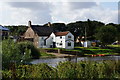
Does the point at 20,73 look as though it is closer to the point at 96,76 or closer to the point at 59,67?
the point at 59,67

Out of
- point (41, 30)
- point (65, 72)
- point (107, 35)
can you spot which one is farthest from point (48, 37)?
point (65, 72)

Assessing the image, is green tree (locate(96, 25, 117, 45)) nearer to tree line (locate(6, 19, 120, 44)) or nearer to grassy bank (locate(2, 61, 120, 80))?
tree line (locate(6, 19, 120, 44))

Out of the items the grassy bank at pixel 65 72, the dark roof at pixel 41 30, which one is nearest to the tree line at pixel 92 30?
the dark roof at pixel 41 30

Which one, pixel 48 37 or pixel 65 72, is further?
pixel 48 37

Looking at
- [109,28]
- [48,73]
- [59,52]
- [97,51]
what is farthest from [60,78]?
[109,28]

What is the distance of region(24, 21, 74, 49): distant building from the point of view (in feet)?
180

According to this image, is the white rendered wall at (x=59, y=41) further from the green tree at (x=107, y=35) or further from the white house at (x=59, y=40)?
the green tree at (x=107, y=35)

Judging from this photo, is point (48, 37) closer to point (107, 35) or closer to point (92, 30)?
point (107, 35)

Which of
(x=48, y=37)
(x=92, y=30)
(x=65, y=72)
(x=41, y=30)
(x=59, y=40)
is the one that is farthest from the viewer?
(x=92, y=30)

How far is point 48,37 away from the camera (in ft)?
193

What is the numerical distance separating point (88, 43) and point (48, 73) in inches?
2192

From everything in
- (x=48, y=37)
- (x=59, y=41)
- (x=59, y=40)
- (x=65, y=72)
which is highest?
(x=48, y=37)

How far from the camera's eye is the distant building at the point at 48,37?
54969 millimetres

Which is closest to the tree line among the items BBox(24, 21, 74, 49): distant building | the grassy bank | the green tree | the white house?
the green tree
